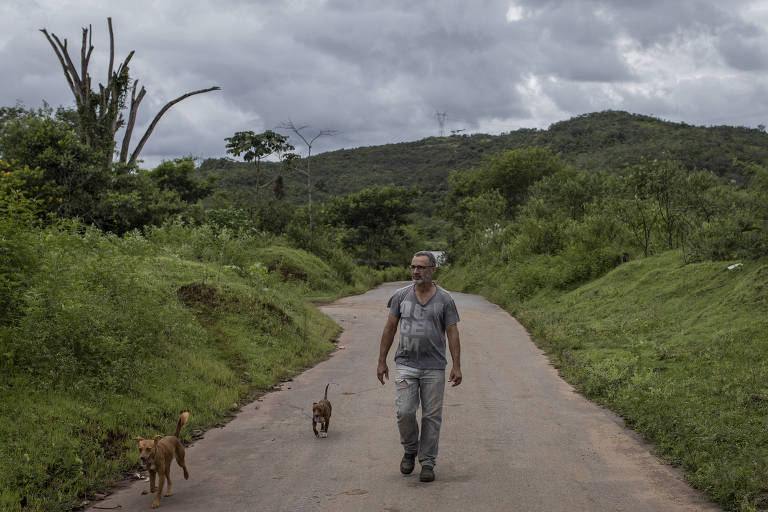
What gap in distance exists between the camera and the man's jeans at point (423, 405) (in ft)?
19.0

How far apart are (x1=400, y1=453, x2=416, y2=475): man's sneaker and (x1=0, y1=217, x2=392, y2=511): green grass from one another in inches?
106

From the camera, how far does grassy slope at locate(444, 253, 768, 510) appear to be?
6.05m

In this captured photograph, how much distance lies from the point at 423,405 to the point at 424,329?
70 cm

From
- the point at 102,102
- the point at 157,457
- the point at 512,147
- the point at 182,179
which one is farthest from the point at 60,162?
the point at 512,147

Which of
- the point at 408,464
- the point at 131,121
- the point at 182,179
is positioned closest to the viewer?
the point at 408,464

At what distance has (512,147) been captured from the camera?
8894 cm

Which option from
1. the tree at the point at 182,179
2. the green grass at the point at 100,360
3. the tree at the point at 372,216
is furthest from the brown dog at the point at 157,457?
the tree at the point at 372,216

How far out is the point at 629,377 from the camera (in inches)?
378

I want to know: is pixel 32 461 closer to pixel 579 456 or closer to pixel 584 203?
pixel 579 456

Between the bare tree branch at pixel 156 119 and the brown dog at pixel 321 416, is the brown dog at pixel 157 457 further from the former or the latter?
the bare tree branch at pixel 156 119

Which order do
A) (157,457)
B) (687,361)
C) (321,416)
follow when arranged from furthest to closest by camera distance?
(687,361), (321,416), (157,457)

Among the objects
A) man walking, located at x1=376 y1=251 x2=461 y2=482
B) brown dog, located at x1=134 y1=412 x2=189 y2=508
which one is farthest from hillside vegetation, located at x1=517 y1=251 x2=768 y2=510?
brown dog, located at x1=134 y1=412 x2=189 y2=508

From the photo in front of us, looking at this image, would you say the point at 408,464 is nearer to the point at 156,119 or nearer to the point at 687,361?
the point at 687,361

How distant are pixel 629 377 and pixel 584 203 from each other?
2451 cm
